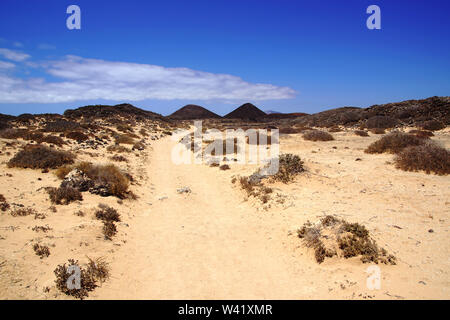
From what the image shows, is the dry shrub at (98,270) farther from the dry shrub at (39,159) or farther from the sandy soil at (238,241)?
the dry shrub at (39,159)

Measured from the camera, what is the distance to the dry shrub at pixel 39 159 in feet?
38.9

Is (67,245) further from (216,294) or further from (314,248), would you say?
(314,248)

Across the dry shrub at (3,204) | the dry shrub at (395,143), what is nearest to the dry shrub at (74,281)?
the dry shrub at (3,204)

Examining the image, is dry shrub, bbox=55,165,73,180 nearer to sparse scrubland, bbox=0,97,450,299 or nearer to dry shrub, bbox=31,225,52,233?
sparse scrubland, bbox=0,97,450,299

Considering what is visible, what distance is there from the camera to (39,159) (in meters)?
12.2

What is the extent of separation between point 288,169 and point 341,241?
6.40 metres

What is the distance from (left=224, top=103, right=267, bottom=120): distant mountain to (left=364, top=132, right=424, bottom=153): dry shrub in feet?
262

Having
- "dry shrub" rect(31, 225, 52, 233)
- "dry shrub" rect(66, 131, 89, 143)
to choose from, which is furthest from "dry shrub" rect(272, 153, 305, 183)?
"dry shrub" rect(66, 131, 89, 143)

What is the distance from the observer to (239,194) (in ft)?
38.4

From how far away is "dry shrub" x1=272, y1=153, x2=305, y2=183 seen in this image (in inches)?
472

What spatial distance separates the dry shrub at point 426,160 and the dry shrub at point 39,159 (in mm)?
16663
